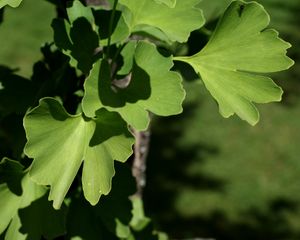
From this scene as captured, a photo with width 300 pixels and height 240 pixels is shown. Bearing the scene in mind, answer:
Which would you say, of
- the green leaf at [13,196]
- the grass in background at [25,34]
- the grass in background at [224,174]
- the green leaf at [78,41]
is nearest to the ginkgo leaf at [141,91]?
the green leaf at [78,41]

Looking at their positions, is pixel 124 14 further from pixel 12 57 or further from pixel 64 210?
pixel 12 57


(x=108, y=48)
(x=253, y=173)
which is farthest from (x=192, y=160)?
(x=108, y=48)

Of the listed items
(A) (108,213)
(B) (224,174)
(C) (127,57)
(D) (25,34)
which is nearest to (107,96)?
(C) (127,57)

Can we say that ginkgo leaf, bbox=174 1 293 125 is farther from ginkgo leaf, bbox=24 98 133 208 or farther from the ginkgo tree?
ginkgo leaf, bbox=24 98 133 208

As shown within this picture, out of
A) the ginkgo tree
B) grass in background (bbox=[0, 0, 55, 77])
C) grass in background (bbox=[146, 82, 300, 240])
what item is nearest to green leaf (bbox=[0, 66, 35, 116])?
the ginkgo tree

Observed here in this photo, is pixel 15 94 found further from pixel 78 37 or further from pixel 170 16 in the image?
pixel 170 16

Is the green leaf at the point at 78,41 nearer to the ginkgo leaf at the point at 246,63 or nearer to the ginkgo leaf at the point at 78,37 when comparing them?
the ginkgo leaf at the point at 78,37

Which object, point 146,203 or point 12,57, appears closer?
point 146,203
